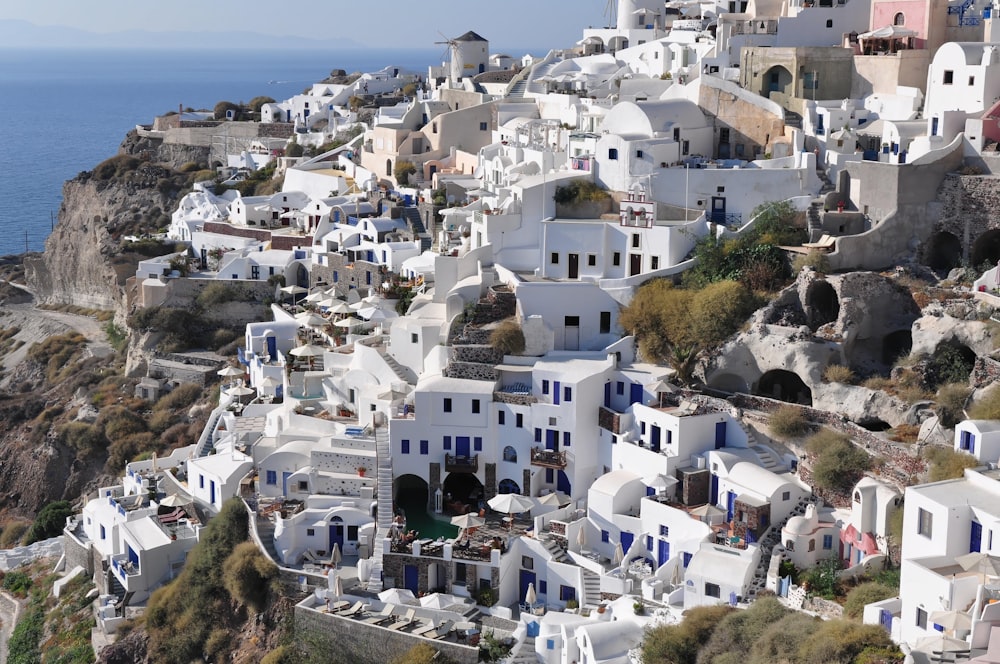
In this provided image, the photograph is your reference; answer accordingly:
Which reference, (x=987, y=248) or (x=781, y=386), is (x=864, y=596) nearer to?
(x=781, y=386)

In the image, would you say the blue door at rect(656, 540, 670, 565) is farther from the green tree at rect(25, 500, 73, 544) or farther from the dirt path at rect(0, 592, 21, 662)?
the green tree at rect(25, 500, 73, 544)

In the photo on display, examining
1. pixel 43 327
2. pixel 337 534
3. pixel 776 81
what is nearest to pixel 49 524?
pixel 337 534

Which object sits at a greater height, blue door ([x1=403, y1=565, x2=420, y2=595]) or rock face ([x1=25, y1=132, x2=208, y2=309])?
rock face ([x1=25, y1=132, x2=208, y2=309])

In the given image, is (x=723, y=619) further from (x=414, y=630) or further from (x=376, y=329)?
(x=376, y=329)

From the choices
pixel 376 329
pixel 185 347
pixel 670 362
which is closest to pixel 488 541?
pixel 670 362

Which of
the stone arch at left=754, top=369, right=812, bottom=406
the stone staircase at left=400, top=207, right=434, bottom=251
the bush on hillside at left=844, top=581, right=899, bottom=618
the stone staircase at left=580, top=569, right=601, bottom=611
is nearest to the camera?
the bush on hillside at left=844, top=581, right=899, bottom=618

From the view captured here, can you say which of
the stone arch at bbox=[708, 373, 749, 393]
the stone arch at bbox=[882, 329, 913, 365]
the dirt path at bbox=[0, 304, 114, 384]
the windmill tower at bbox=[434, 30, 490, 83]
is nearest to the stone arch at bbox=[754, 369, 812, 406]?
the stone arch at bbox=[708, 373, 749, 393]

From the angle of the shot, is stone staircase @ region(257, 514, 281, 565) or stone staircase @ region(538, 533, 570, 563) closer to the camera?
stone staircase @ region(538, 533, 570, 563)

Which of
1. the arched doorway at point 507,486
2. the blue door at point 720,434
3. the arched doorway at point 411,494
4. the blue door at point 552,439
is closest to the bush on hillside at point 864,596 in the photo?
the blue door at point 720,434
